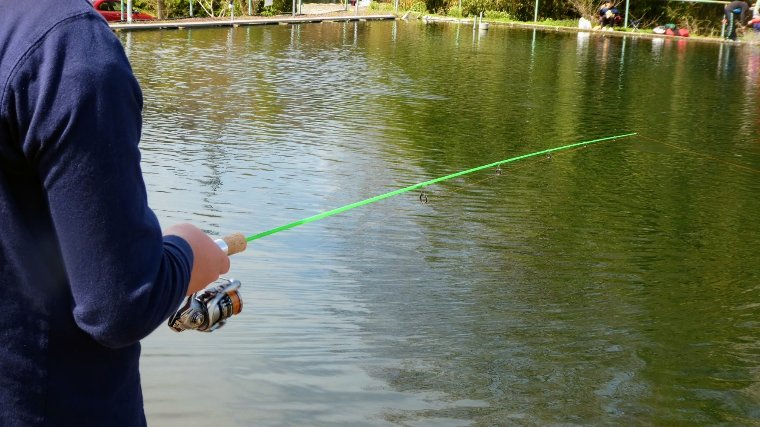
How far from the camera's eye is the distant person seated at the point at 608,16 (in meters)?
36.6

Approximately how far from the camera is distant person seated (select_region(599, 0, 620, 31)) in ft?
120

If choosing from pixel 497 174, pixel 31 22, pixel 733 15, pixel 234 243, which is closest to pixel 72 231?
pixel 31 22

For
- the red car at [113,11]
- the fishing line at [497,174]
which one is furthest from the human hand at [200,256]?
the red car at [113,11]

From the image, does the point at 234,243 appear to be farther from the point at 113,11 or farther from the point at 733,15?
the point at 733,15

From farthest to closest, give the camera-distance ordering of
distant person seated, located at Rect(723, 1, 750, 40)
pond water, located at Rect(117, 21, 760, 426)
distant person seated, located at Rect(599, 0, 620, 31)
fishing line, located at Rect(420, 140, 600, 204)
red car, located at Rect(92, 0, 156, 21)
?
distant person seated, located at Rect(599, 0, 620, 31) → distant person seated, located at Rect(723, 1, 750, 40) → red car, located at Rect(92, 0, 156, 21) → fishing line, located at Rect(420, 140, 600, 204) → pond water, located at Rect(117, 21, 760, 426)

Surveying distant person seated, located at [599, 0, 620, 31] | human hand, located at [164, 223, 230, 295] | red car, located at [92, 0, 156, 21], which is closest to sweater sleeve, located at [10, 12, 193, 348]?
human hand, located at [164, 223, 230, 295]

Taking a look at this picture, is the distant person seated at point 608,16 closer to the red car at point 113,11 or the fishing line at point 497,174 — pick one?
the red car at point 113,11

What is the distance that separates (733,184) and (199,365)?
22.2ft

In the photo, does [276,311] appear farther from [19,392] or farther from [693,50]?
[693,50]

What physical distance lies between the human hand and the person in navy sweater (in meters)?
0.04

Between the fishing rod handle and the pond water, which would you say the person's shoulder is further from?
the pond water

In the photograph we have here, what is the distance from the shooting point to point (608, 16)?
1439 inches

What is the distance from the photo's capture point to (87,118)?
1287mm

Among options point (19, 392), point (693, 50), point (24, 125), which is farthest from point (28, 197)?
point (693, 50)
